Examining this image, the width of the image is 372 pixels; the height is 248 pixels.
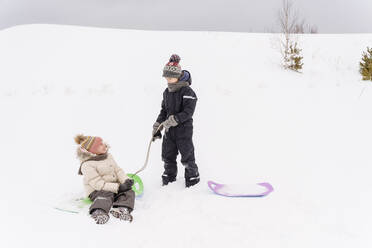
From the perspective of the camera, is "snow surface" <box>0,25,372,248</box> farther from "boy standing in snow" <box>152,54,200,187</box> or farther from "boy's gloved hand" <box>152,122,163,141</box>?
"boy's gloved hand" <box>152,122,163,141</box>

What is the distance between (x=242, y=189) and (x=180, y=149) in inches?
36.2

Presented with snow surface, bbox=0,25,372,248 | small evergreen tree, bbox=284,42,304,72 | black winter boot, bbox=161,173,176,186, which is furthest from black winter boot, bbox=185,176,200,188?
small evergreen tree, bbox=284,42,304,72

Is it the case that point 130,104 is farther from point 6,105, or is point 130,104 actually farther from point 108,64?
point 108,64

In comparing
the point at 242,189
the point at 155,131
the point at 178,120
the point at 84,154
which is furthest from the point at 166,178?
the point at 84,154

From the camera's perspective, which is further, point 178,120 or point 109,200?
point 178,120

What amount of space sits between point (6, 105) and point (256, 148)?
590cm

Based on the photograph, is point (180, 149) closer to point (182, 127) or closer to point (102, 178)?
point (182, 127)

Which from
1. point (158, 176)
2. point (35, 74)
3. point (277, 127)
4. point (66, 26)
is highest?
point (66, 26)

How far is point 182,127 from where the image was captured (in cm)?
374

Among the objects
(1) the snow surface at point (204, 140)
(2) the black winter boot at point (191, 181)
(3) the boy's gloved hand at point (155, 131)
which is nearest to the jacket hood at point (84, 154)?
(1) the snow surface at point (204, 140)

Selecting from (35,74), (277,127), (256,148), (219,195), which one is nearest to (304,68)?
(277,127)

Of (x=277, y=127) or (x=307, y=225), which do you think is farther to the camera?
(x=277, y=127)

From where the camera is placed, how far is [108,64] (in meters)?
10.2

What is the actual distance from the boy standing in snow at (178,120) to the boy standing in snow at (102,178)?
2.46ft
